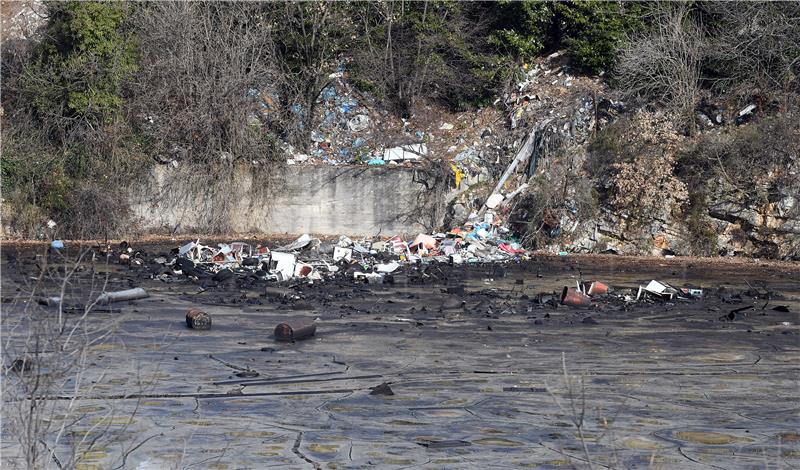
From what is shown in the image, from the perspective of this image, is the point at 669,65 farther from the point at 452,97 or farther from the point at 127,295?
the point at 127,295

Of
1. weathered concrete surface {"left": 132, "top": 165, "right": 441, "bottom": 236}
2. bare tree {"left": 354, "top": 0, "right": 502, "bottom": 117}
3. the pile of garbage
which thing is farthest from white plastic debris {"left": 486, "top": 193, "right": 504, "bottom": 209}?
bare tree {"left": 354, "top": 0, "right": 502, "bottom": 117}

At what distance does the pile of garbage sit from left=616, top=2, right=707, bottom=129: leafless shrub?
5.65 meters

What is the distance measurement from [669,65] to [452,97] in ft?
23.5

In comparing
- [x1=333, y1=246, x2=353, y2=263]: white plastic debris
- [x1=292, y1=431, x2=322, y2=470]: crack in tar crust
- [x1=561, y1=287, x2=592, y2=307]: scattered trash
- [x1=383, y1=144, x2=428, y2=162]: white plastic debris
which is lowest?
[x1=292, y1=431, x2=322, y2=470]: crack in tar crust

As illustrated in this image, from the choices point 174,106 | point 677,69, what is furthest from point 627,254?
point 174,106

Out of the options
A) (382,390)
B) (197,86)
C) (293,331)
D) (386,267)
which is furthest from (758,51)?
(382,390)

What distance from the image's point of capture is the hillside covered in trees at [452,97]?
2205 centimetres

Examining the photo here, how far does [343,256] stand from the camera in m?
18.7

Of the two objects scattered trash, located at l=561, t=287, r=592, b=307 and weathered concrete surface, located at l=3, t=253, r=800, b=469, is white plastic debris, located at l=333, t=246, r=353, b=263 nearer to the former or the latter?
weathered concrete surface, located at l=3, t=253, r=800, b=469

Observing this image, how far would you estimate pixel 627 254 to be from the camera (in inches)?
861

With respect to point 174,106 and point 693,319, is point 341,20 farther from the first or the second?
point 693,319

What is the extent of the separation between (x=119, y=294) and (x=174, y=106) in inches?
501

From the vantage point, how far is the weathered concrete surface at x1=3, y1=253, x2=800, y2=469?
279 inches

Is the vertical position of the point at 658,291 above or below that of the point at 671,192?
below
